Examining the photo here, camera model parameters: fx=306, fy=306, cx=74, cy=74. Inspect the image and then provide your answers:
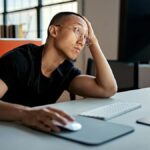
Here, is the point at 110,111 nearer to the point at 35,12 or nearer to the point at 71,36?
the point at 71,36

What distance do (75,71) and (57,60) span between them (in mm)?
231

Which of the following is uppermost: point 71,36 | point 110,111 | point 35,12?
point 35,12

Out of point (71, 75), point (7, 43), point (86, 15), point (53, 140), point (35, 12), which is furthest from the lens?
point (35, 12)

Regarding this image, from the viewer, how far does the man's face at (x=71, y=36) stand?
136 cm

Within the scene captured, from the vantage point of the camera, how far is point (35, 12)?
5504 mm

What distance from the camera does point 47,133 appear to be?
91cm

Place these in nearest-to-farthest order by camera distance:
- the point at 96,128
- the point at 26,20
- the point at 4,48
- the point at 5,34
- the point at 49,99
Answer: the point at 96,128 → the point at 49,99 → the point at 4,48 → the point at 5,34 → the point at 26,20

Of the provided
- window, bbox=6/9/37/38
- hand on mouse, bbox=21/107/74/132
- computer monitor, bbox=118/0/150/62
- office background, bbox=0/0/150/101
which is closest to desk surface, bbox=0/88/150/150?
hand on mouse, bbox=21/107/74/132

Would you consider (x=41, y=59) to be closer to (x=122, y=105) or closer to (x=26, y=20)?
(x=122, y=105)

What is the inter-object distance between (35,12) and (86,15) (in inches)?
61.2

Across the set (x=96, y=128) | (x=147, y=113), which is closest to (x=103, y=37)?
(x=147, y=113)

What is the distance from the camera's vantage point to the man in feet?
4.44

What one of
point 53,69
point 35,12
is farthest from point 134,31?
point 35,12

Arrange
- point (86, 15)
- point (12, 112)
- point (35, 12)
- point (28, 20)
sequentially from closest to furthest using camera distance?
1. point (12, 112)
2. point (86, 15)
3. point (35, 12)
4. point (28, 20)
